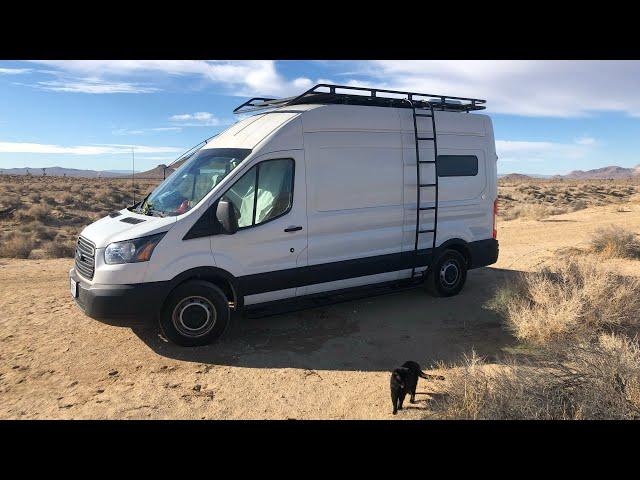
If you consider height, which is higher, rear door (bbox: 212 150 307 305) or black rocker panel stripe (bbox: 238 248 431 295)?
rear door (bbox: 212 150 307 305)

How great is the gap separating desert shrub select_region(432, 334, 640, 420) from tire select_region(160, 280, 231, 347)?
8.61 ft

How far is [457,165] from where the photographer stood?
290 inches

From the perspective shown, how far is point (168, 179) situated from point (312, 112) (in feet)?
7.13

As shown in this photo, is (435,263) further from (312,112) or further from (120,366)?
(120,366)

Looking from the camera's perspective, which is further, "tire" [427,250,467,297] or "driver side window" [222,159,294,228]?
"tire" [427,250,467,297]

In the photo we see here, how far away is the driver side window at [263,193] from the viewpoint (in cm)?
548

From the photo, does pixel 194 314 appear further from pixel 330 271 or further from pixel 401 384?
pixel 401 384

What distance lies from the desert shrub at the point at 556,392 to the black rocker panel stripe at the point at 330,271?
2455 millimetres

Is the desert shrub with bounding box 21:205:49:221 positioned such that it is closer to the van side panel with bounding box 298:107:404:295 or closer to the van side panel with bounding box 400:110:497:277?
the van side panel with bounding box 298:107:404:295

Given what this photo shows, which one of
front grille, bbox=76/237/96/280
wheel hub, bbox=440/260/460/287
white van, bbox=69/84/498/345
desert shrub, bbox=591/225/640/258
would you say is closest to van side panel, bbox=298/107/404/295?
white van, bbox=69/84/498/345

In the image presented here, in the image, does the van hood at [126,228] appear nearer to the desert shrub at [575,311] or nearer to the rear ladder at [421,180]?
the rear ladder at [421,180]

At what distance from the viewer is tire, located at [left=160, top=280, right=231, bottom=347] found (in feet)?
17.1

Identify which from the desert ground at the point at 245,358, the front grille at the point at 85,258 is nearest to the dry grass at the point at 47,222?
the desert ground at the point at 245,358
